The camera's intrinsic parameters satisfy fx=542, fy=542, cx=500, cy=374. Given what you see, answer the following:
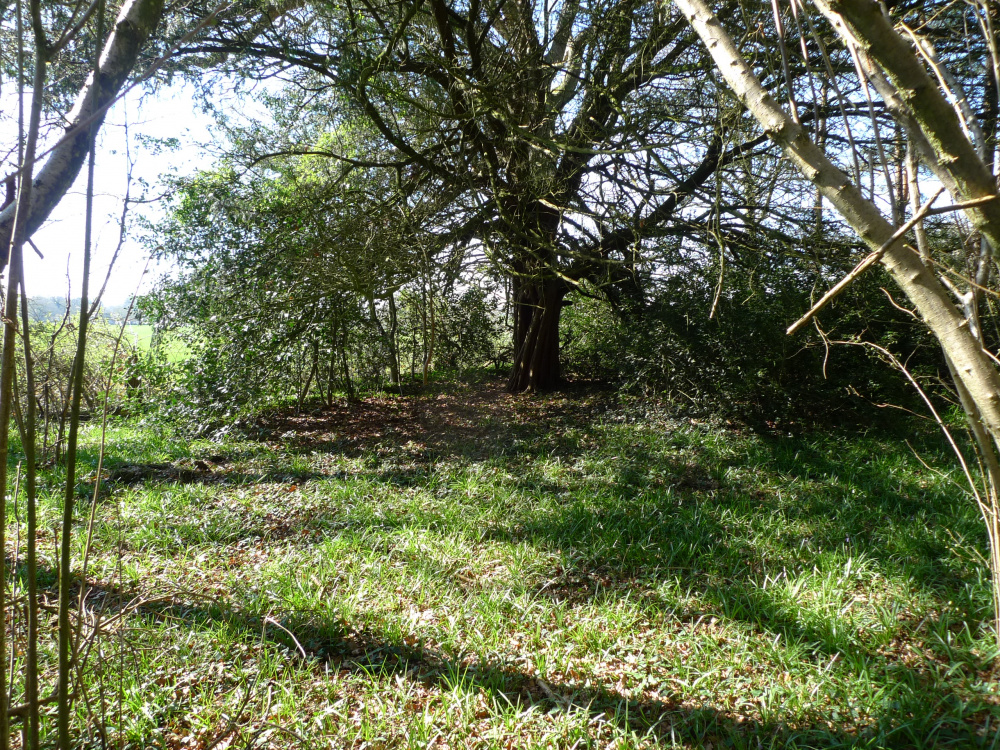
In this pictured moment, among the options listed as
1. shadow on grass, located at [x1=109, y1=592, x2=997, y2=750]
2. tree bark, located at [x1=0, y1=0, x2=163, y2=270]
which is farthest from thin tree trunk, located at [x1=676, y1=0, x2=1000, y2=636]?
tree bark, located at [x1=0, y1=0, x2=163, y2=270]

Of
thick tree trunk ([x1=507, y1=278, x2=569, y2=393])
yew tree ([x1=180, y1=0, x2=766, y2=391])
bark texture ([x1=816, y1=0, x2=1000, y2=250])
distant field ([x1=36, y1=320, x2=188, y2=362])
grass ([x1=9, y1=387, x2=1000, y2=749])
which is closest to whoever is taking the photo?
bark texture ([x1=816, y1=0, x2=1000, y2=250])

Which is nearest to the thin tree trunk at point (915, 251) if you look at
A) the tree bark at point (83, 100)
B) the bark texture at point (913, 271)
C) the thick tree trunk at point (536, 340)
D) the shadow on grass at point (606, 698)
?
the bark texture at point (913, 271)

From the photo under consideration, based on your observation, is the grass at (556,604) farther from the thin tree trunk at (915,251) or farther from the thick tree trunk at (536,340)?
the thick tree trunk at (536,340)

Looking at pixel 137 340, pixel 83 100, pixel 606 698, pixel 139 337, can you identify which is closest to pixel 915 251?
pixel 606 698

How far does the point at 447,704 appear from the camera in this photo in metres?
2.27

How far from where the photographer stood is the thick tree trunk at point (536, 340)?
8562 millimetres

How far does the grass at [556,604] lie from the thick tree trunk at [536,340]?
368cm

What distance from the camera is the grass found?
216cm

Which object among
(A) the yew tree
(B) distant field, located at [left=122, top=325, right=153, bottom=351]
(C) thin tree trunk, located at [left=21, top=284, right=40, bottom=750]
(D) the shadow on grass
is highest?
(A) the yew tree

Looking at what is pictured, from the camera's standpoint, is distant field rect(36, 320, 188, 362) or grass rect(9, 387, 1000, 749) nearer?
grass rect(9, 387, 1000, 749)

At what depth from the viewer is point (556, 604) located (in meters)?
2.95

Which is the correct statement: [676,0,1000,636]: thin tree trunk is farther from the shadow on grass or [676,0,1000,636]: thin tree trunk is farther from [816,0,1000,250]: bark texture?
the shadow on grass

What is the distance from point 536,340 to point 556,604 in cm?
611

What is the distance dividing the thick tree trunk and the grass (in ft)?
12.1
